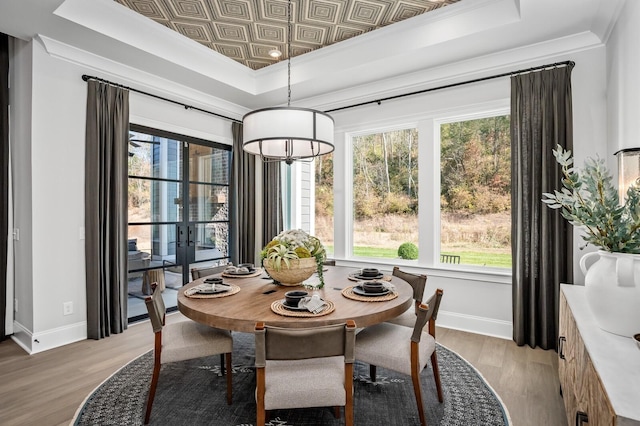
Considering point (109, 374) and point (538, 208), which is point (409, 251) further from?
point (109, 374)

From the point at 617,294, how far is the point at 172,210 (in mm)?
4170

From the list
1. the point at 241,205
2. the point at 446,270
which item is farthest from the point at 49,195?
the point at 446,270

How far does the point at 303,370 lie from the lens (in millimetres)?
1741

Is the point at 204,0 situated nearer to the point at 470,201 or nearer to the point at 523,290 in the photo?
the point at 470,201

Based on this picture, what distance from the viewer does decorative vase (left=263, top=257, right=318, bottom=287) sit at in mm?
2336

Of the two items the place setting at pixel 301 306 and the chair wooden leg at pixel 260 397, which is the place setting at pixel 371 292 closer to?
the place setting at pixel 301 306

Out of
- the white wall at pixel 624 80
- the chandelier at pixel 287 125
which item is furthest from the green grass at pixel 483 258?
the chandelier at pixel 287 125

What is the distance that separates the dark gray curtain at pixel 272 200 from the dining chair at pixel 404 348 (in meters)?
2.90

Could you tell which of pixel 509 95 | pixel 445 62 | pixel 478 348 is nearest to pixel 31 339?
pixel 478 348

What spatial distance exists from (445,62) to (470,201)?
1459 mm

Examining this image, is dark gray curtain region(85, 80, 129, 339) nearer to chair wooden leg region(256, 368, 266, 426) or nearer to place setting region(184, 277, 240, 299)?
place setting region(184, 277, 240, 299)

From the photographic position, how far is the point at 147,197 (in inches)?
160

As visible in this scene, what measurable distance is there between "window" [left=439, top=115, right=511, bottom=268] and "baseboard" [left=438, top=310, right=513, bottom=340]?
1.85 ft

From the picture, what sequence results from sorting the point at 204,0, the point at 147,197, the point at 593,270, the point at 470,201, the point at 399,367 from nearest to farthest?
the point at 593,270 → the point at 399,367 → the point at 204,0 → the point at 470,201 → the point at 147,197
